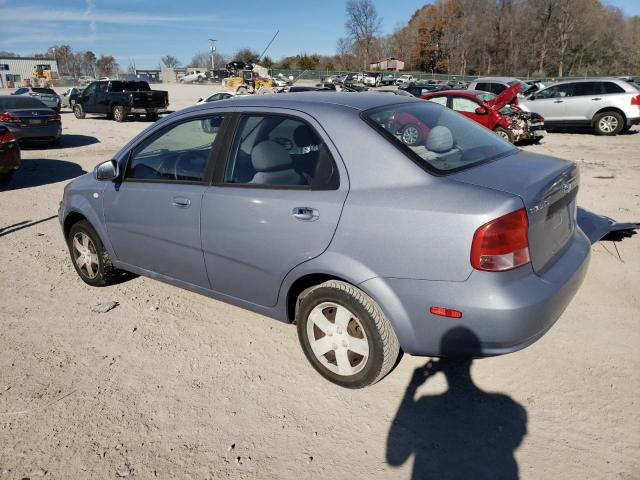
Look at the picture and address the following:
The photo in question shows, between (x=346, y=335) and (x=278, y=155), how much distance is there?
1.23 m

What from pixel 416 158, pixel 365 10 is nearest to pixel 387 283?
pixel 416 158

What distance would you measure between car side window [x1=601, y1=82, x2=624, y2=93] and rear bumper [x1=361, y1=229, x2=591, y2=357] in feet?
48.9

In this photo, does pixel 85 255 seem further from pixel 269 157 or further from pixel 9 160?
pixel 9 160

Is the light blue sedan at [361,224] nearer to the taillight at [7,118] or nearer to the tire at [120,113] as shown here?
the taillight at [7,118]

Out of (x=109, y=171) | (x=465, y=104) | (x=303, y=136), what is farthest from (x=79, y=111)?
(x=303, y=136)

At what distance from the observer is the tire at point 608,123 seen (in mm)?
14883

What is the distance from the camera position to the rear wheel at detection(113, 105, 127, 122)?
20948mm

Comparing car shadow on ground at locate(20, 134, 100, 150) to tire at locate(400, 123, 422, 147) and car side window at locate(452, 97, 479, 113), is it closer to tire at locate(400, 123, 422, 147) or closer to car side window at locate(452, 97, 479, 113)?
car side window at locate(452, 97, 479, 113)

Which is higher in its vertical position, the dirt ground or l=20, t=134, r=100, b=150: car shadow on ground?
l=20, t=134, r=100, b=150: car shadow on ground

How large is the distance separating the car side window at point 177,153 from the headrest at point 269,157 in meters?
0.41

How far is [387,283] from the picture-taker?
2.53 metres

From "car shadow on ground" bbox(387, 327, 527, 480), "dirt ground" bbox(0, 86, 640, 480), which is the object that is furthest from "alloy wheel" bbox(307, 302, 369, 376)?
"car shadow on ground" bbox(387, 327, 527, 480)

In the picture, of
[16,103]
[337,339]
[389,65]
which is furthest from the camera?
[389,65]

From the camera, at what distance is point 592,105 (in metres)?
15.1
